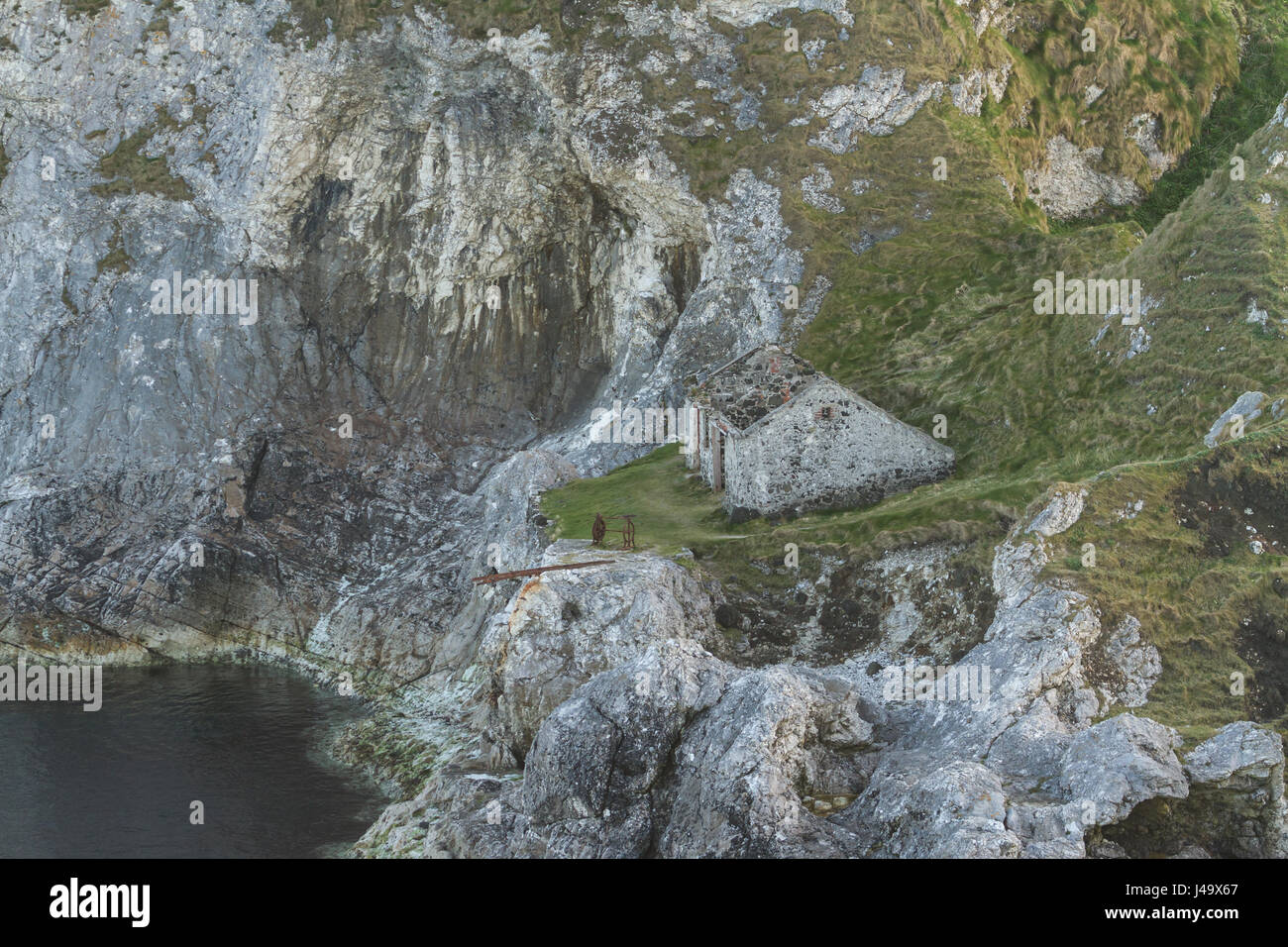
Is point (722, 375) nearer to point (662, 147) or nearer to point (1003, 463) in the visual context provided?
point (1003, 463)

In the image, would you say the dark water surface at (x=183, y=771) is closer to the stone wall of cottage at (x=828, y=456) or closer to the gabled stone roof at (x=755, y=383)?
the stone wall of cottage at (x=828, y=456)

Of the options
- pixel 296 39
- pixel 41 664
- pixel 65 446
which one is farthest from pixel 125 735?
pixel 296 39

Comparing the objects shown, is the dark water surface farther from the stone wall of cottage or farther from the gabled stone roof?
the gabled stone roof

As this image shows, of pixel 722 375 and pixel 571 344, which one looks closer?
pixel 722 375

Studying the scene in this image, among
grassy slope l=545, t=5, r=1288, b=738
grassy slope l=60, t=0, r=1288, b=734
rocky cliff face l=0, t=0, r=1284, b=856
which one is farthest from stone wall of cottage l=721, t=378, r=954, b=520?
rocky cliff face l=0, t=0, r=1284, b=856

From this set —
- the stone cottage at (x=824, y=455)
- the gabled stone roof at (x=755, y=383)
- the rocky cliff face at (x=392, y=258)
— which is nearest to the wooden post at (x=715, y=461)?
the gabled stone roof at (x=755, y=383)

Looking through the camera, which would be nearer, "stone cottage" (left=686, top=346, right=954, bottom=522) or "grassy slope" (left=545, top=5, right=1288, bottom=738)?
"grassy slope" (left=545, top=5, right=1288, bottom=738)
